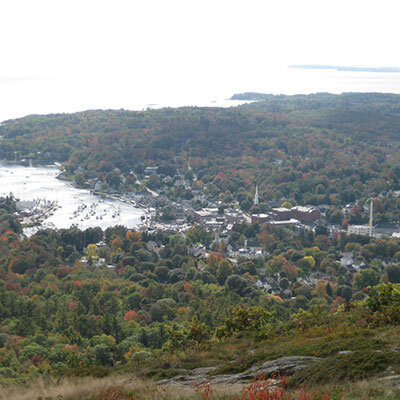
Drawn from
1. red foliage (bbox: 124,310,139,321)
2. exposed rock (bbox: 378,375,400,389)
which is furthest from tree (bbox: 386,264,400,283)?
exposed rock (bbox: 378,375,400,389)

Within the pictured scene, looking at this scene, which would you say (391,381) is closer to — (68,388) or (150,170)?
(68,388)

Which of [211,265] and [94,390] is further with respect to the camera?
[211,265]

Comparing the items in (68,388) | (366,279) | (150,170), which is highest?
(150,170)

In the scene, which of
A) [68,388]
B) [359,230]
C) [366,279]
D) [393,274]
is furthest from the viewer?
[359,230]

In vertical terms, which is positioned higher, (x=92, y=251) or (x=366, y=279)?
(x=92, y=251)

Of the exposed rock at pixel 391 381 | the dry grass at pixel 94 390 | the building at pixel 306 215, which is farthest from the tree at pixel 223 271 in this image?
the exposed rock at pixel 391 381

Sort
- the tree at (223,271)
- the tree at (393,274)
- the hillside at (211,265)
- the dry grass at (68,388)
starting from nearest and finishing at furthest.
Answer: the dry grass at (68,388)
the hillside at (211,265)
the tree at (393,274)
the tree at (223,271)

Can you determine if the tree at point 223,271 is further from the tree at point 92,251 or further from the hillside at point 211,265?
the tree at point 92,251

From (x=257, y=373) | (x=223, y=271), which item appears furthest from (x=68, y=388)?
(x=223, y=271)
